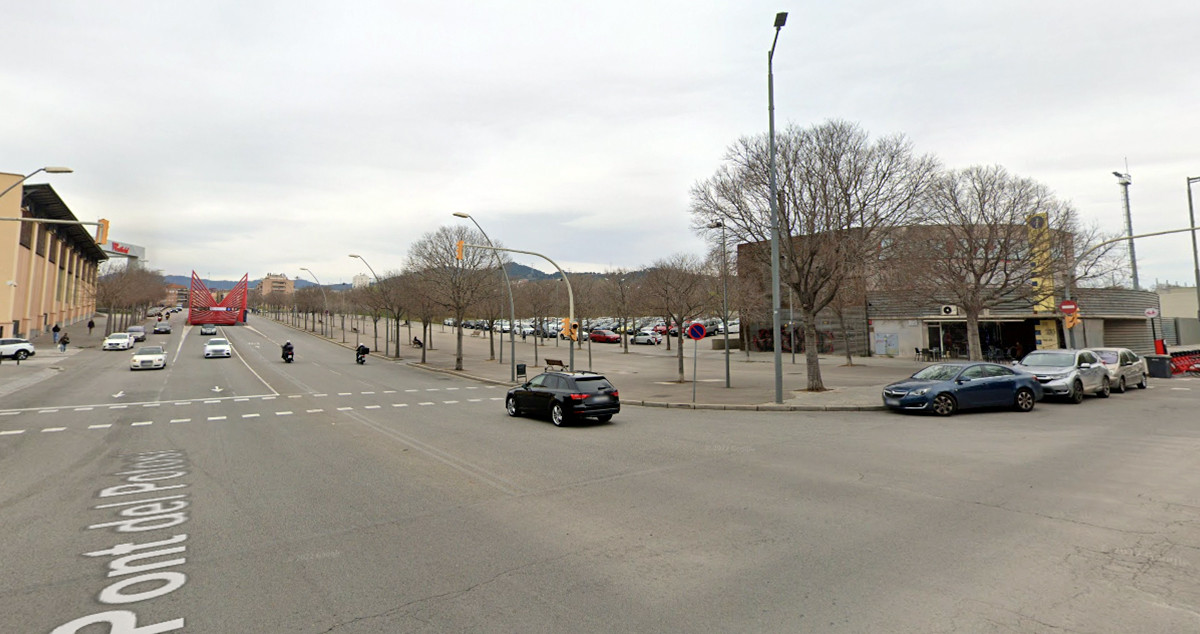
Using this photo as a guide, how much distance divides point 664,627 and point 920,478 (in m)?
5.82

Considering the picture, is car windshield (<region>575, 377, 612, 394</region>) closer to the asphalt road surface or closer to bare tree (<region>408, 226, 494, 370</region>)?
the asphalt road surface

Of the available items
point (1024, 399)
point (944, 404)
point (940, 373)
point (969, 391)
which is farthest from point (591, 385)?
point (1024, 399)

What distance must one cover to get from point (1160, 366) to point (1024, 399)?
1603 centimetres

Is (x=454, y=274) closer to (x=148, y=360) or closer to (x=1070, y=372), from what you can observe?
(x=148, y=360)

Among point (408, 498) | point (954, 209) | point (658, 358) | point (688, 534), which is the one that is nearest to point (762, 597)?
point (688, 534)

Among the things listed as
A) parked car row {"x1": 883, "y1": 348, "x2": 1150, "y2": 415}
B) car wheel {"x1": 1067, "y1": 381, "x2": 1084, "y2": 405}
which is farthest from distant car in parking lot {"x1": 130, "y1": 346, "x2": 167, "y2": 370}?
car wheel {"x1": 1067, "y1": 381, "x2": 1084, "y2": 405}

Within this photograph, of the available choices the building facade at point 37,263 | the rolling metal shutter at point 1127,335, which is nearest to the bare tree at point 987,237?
the rolling metal shutter at point 1127,335

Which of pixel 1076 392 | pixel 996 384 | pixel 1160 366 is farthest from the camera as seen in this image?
pixel 1160 366

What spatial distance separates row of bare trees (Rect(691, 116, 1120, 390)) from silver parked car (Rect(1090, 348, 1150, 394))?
18.2 ft

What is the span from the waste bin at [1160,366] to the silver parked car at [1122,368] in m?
5.86

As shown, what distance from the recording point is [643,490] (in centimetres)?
761

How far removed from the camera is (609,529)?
19.7ft

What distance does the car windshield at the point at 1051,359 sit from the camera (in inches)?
672

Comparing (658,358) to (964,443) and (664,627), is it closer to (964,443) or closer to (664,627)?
(964,443)
